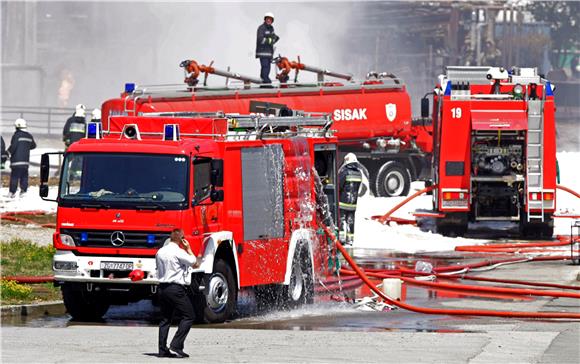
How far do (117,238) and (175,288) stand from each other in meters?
2.30

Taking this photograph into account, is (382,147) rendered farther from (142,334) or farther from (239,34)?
(239,34)

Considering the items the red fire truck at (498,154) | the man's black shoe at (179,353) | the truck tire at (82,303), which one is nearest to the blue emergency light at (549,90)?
the red fire truck at (498,154)

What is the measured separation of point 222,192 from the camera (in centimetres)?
1488

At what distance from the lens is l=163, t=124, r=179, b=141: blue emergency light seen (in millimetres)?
14805

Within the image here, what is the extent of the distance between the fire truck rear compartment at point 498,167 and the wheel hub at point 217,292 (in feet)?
35.2

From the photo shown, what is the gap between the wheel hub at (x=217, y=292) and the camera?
47.5 feet

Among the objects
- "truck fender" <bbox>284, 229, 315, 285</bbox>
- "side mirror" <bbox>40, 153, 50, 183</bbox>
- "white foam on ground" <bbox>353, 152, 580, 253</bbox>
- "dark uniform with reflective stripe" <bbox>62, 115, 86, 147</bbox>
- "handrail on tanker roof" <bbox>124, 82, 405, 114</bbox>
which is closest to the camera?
"side mirror" <bbox>40, 153, 50, 183</bbox>

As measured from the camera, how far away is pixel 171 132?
48.7 feet

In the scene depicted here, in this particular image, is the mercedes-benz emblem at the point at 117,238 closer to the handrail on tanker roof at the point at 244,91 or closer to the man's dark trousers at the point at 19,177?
the handrail on tanker roof at the point at 244,91

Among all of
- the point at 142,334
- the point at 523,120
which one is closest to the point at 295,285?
the point at 142,334

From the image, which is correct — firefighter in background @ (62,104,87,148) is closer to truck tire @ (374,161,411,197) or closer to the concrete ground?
truck tire @ (374,161,411,197)

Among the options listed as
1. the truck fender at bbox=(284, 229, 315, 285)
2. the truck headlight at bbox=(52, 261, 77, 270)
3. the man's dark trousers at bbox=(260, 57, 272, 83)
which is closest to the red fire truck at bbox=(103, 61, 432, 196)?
the man's dark trousers at bbox=(260, 57, 272, 83)

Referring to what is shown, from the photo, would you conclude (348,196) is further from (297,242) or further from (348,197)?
(297,242)

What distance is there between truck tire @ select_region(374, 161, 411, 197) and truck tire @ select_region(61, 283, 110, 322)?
17.1 meters
